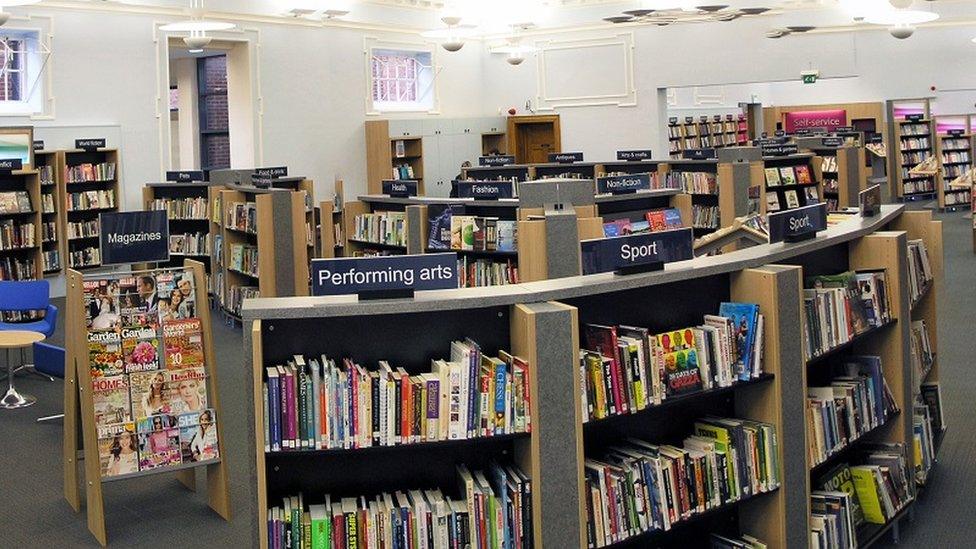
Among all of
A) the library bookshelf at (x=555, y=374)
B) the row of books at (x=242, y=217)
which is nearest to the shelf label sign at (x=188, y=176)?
the row of books at (x=242, y=217)

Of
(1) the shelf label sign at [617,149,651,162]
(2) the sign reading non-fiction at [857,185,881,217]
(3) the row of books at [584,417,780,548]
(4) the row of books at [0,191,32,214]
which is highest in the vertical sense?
(1) the shelf label sign at [617,149,651,162]

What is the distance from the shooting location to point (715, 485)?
4.40m

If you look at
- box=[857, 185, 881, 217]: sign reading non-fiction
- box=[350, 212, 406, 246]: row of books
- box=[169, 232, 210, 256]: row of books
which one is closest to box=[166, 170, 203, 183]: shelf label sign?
box=[169, 232, 210, 256]: row of books

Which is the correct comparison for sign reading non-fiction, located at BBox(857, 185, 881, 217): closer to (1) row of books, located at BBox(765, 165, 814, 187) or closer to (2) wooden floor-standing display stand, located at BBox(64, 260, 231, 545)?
(2) wooden floor-standing display stand, located at BBox(64, 260, 231, 545)

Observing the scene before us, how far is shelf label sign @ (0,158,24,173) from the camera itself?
13.2 metres

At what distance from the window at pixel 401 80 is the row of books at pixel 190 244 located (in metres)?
6.41

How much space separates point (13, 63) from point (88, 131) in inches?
49.5

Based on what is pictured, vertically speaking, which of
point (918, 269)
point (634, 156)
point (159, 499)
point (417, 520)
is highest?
point (634, 156)

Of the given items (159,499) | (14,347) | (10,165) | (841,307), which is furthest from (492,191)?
(10,165)

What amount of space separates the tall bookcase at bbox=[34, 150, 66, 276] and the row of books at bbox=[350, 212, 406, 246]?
4.84 m

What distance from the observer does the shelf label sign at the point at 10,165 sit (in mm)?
13170

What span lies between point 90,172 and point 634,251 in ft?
38.9

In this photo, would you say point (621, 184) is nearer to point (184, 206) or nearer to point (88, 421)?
point (184, 206)

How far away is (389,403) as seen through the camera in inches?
150
